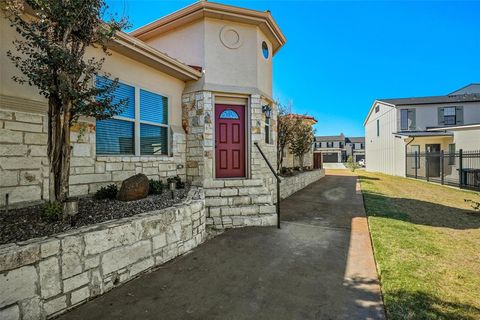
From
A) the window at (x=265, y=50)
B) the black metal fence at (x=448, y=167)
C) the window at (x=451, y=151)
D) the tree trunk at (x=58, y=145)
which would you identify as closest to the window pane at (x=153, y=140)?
the tree trunk at (x=58, y=145)

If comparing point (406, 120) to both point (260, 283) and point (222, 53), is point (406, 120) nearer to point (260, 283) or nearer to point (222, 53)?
point (222, 53)

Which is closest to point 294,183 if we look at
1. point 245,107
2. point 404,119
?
point 245,107

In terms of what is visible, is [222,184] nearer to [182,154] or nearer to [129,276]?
[182,154]

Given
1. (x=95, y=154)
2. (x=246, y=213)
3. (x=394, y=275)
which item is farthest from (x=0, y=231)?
(x=394, y=275)

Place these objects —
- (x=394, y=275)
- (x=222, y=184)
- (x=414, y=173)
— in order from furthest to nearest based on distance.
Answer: (x=414, y=173) → (x=222, y=184) → (x=394, y=275)

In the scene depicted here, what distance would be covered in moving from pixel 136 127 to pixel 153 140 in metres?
0.59

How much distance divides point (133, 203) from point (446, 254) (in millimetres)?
5228

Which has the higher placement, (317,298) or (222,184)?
(222,184)

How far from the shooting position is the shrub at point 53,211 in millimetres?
3020

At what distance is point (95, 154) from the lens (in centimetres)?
472

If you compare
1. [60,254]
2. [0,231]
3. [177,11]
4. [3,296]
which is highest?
[177,11]

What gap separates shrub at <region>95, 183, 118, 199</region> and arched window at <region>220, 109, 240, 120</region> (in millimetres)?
3459

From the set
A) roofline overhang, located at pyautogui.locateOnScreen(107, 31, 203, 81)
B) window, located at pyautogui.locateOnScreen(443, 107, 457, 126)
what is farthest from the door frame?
window, located at pyautogui.locateOnScreen(443, 107, 457, 126)

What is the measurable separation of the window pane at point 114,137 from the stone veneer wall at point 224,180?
169 centimetres
